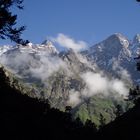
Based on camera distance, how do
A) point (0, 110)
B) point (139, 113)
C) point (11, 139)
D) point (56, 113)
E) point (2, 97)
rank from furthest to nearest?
point (56, 113) → point (139, 113) → point (2, 97) → point (0, 110) → point (11, 139)

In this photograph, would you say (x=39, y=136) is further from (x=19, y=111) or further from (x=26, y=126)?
(x=19, y=111)

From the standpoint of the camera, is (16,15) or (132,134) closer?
(16,15)

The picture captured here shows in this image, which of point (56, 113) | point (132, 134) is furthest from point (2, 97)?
point (56, 113)

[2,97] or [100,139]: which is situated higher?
[100,139]

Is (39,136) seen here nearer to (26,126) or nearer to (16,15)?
(26,126)

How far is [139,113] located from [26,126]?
32.8 meters

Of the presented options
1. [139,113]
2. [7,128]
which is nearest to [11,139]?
[7,128]

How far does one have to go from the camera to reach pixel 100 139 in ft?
174

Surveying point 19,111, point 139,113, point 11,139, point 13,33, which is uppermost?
point 139,113

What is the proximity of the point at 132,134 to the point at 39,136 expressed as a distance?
15661mm

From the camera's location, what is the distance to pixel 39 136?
37.2 metres

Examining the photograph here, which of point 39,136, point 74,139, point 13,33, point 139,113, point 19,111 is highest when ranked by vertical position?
point 139,113

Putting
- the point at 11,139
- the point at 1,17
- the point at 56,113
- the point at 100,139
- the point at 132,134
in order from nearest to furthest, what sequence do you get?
the point at 11,139 → the point at 1,17 → the point at 132,134 → the point at 100,139 → the point at 56,113

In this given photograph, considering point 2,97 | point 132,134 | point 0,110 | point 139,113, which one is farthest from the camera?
point 139,113
